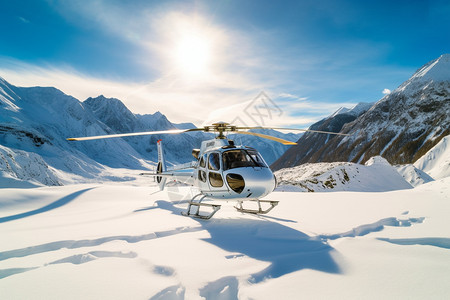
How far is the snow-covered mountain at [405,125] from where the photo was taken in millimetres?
112062

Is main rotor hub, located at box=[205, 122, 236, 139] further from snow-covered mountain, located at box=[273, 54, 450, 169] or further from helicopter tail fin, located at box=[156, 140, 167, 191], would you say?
snow-covered mountain, located at box=[273, 54, 450, 169]

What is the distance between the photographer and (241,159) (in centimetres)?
815

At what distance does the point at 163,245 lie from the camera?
16.3ft

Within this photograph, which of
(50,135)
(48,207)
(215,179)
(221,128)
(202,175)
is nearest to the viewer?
(215,179)

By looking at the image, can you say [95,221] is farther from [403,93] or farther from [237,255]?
[403,93]

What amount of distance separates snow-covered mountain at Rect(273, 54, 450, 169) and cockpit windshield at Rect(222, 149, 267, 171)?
12732 cm

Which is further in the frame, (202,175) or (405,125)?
(405,125)

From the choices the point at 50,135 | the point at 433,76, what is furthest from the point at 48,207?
the point at 433,76

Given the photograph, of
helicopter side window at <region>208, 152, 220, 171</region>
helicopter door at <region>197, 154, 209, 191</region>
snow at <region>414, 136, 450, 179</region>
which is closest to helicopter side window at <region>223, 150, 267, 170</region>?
helicopter side window at <region>208, 152, 220, 171</region>

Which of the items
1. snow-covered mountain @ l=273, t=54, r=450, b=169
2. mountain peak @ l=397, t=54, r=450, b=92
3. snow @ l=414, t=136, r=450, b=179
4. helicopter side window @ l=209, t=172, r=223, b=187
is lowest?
helicopter side window @ l=209, t=172, r=223, b=187

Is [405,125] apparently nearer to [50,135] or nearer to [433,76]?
[433,76]

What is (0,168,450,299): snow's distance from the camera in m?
3.00

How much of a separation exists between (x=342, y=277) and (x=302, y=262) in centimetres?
72

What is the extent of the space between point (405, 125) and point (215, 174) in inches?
6103
